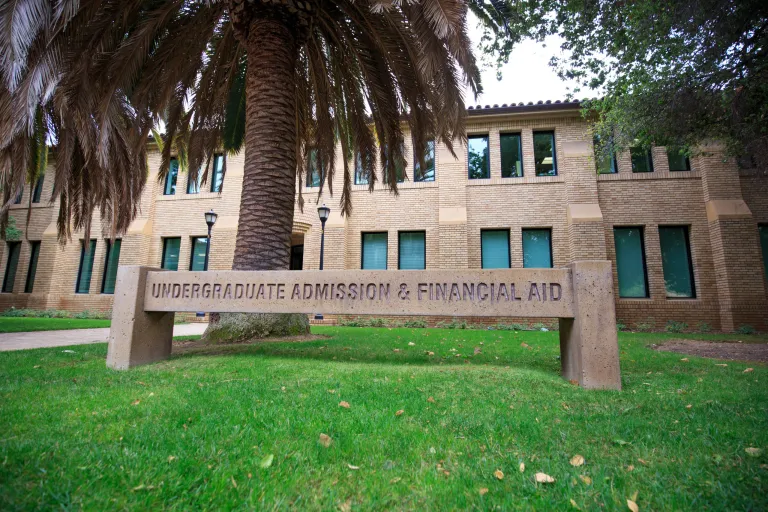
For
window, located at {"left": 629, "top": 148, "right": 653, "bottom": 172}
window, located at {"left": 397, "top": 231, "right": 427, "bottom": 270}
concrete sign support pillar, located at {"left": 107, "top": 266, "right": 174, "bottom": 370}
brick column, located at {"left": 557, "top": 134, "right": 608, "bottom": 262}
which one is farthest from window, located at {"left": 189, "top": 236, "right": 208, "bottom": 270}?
window, located at {"left": 629, "top": 148, "right": 653, "bottom": 172}

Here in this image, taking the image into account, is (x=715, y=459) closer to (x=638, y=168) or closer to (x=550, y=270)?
(x=550, y=270)

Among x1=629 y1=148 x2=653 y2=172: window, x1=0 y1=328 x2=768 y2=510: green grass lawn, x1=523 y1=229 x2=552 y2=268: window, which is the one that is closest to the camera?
x1=0 y1=328 x2=768 y2=510: green grass lawn

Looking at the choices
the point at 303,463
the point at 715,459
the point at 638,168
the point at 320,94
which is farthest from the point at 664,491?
the point at 638,168

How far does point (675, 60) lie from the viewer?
740 cm

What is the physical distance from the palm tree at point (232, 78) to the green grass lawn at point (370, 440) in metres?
3.17

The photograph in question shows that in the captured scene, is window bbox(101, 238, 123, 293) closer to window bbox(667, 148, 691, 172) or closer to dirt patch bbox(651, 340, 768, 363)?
dirt patch bbox(651, 340, 768, 363)

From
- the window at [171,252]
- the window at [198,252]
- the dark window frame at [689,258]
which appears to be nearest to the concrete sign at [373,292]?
the dark window frame at [689,258]

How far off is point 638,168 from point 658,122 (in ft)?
20.1

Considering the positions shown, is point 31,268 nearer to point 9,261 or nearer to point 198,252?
point 9,261

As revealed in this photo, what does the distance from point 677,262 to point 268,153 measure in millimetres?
13705

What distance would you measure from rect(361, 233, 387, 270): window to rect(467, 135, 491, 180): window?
13.8ft

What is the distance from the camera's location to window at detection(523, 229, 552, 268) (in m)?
13.4

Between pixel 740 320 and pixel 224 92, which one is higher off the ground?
pixel 224 92

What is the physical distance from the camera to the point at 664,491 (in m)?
1.64
